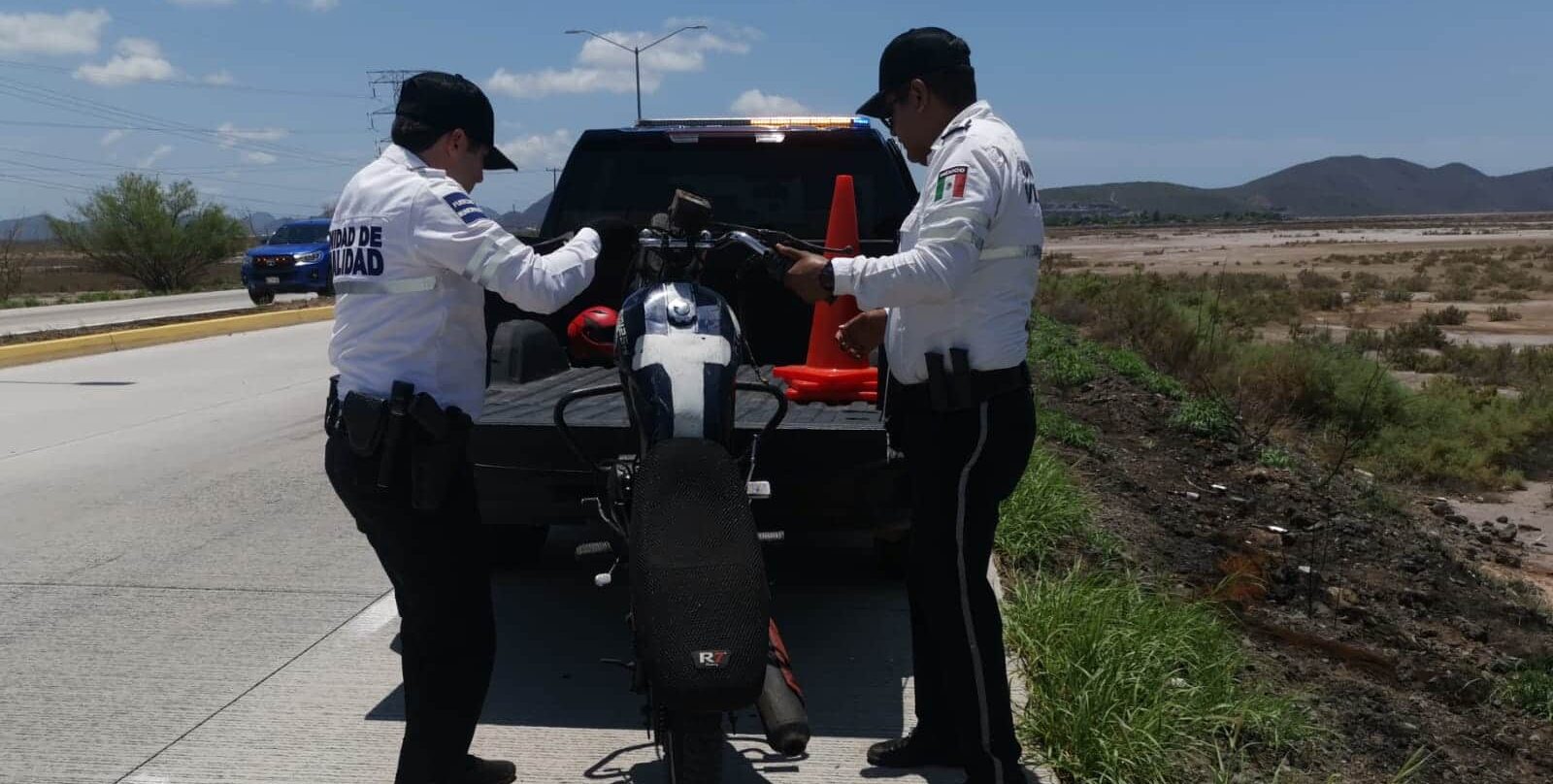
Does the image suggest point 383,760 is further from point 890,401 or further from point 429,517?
point 890,401

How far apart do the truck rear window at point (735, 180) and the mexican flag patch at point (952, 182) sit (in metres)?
2.55

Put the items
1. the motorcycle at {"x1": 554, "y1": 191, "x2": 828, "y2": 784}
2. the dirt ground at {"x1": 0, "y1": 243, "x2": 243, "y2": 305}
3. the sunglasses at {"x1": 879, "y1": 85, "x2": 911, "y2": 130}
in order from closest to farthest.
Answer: the motorcycle at {"x1": 554, "y1": 191, "x2": 828, "y2": 784}
the sunglasses at {"x1": 879, "y1": 85, "x2": 911, "y2": 130}
the dirt ground at {"x1": 0, "y1": 243, "x2": 243, "y2": 305}

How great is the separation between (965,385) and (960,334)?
0.14 metres

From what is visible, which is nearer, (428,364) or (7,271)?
(428,364)

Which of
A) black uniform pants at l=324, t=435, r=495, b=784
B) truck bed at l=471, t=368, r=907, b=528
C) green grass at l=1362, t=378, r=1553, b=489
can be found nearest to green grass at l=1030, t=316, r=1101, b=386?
green grass at l=1362, t=378, r=1553, b=489

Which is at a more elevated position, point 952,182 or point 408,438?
point 952,182

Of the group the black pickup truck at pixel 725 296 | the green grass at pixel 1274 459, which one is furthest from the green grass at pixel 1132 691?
the green grass at pixel 1274 459

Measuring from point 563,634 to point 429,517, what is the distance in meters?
1.85

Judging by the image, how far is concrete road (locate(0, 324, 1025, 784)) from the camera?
3951 millimetres

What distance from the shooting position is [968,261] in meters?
3.31

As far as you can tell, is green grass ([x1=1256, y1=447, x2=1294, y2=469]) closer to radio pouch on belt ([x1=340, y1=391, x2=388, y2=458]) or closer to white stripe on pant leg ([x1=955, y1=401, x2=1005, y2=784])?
white stripe on pant leg ([x1=955, y1=401, x2=1005, y2=784])

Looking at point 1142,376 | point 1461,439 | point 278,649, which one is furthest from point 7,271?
point 278,649

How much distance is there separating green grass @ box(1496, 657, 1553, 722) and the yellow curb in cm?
1576

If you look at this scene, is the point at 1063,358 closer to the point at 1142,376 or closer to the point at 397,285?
the point at 1142,376
